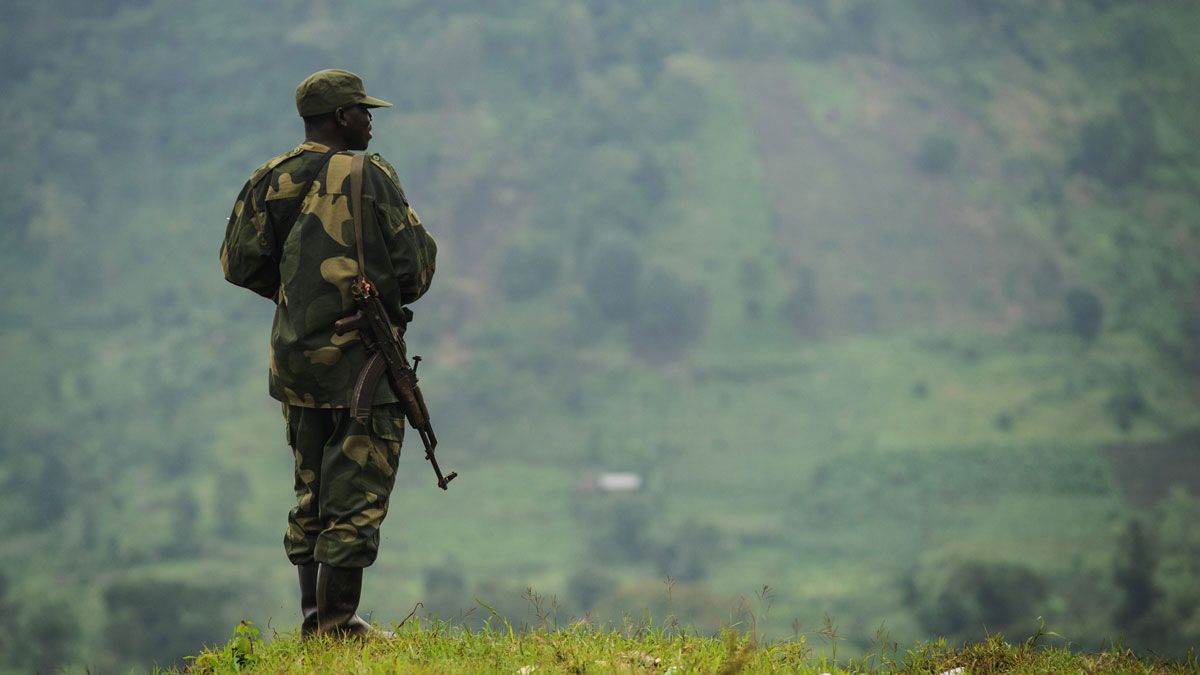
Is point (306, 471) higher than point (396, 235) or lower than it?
Result: lower

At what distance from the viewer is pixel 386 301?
287 inches

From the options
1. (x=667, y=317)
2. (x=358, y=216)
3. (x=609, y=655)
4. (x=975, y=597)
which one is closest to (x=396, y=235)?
(x=358, y=216)

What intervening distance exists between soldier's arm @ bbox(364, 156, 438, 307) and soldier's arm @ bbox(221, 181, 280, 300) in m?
0.60

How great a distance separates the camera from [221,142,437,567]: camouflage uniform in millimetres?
7094

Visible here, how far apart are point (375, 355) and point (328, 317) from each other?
0.95ft

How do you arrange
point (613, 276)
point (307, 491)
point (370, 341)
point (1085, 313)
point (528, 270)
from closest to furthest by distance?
point (370, 341)
point (307, 491)
point (1085, 313)
point (613, 276)
point (528, 270)

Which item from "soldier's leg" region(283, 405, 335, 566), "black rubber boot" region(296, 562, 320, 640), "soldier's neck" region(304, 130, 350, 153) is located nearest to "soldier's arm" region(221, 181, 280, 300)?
"soldier's neck" region(304, 130, 350, 153)

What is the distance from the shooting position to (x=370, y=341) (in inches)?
283

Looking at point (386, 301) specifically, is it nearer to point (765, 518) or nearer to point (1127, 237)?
point (765, 518)

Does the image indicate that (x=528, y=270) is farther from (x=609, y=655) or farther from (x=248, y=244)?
(x=609, y=655)

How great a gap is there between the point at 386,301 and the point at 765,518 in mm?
132423

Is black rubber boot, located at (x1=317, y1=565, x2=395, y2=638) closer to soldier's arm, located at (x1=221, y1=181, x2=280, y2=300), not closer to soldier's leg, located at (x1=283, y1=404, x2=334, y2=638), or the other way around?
soldier's leg, located at (x1=283, y1=404, x2=334, y2=638)

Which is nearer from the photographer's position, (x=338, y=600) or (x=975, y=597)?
(x=338, y=600)

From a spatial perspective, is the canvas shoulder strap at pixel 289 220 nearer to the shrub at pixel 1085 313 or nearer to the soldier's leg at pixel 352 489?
the soldier's leg at pixel 352 489
